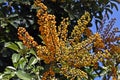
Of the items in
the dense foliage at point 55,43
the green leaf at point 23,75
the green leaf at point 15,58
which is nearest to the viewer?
the dense foliage at point 55,43

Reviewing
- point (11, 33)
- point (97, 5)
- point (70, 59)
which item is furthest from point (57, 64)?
point (97, 5)

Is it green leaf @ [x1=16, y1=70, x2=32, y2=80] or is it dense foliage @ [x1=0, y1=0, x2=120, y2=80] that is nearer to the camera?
dense foliage @ [x1=0, y1=0, x2=120, y2=80]

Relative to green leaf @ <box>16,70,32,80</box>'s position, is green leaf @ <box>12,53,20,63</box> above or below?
above

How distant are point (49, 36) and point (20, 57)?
679 millimetres

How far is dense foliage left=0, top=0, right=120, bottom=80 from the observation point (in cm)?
264

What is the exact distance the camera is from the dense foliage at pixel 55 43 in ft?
8.65

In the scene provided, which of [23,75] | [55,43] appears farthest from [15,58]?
[55,43]

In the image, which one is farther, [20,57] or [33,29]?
[33,29]

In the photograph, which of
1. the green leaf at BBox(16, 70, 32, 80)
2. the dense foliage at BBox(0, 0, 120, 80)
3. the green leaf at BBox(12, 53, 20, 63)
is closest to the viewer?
the dense foliage at BBox(0, 0, 120, 80)

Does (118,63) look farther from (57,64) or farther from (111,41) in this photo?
(57,64)

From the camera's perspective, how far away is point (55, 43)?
2.62 metres

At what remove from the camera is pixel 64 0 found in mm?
3781

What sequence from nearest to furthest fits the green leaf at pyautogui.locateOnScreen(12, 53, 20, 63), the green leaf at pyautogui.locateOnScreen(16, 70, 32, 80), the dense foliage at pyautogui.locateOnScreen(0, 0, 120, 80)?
the dense foliage at pyautogui.locateOnScreen(0, 0, 120, 80) < the green leaf at pyautogui.locateOnScreen(16, 70, 32, 80) < the green leaf at pyautogui.locateOnScreen(12, 53, 20, 63)

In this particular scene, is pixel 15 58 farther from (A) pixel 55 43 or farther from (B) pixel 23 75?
(A) pixel 55 43
